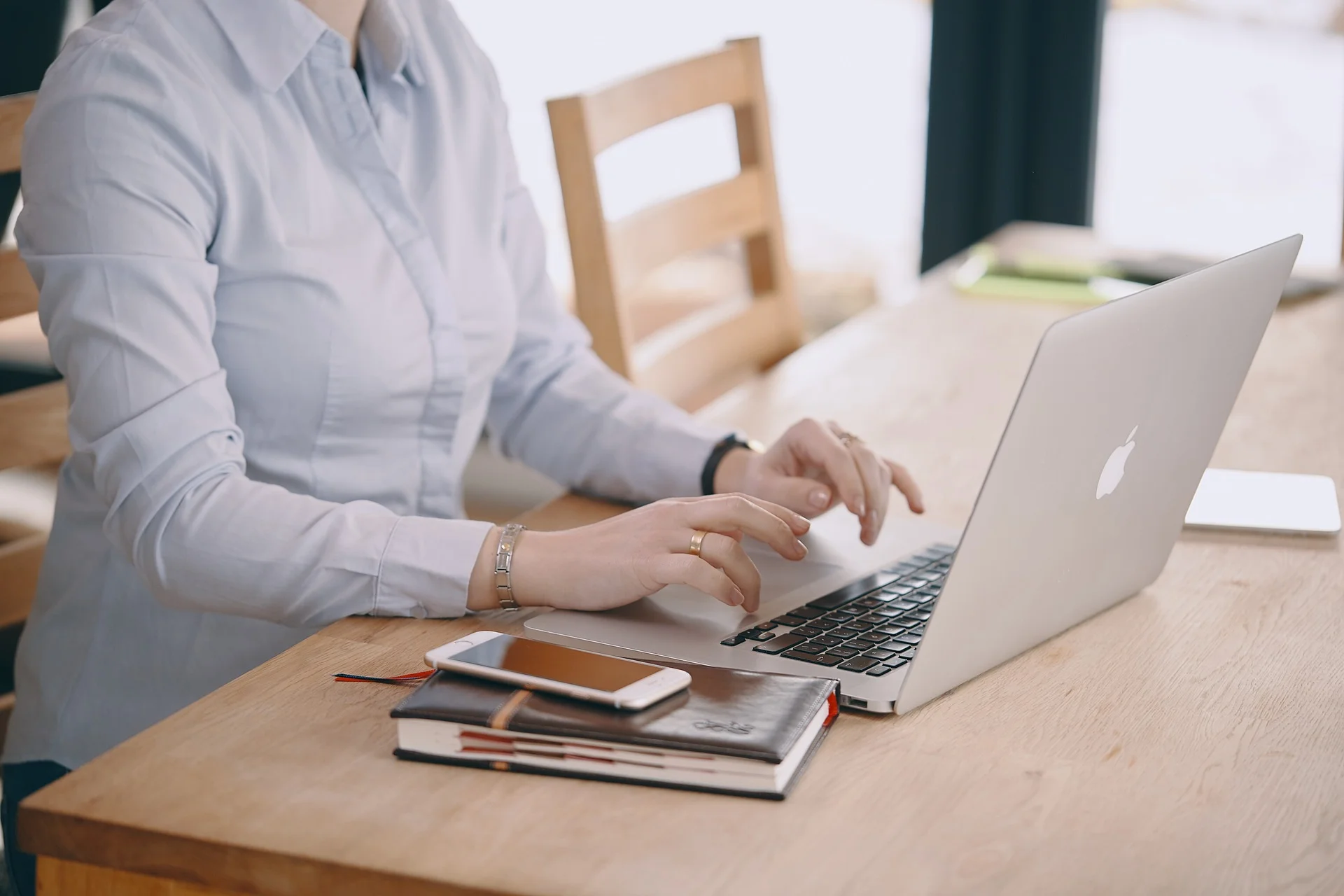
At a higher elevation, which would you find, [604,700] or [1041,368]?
[1041,368]

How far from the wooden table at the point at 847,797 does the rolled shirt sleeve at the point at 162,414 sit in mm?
47

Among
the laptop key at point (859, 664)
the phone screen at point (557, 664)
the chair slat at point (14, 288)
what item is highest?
the chair slat at point (14, 288)

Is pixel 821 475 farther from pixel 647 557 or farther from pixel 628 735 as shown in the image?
pixel 628 735

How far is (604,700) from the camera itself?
75 centimetres

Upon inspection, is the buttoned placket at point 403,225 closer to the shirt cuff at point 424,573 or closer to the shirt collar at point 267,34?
the shirt collar at point 267,34

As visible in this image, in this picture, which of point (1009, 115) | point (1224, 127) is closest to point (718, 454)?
point (1009, 115)

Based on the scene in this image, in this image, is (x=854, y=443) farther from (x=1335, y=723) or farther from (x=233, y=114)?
(x=233, y=114)

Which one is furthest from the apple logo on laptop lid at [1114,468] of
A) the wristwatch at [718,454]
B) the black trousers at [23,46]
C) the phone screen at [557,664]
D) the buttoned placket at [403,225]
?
the black trousers at [23,46]

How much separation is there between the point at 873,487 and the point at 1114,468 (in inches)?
10.2

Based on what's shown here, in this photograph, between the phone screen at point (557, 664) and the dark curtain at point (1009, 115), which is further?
the dark curtain at point (1009, 115)

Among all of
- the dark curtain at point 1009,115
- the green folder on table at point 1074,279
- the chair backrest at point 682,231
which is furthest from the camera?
the dark curtain at point 1009,115

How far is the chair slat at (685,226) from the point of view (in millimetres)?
1615

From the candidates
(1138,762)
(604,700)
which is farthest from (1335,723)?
(604,700)

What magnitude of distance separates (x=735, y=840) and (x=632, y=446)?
0.63 m
